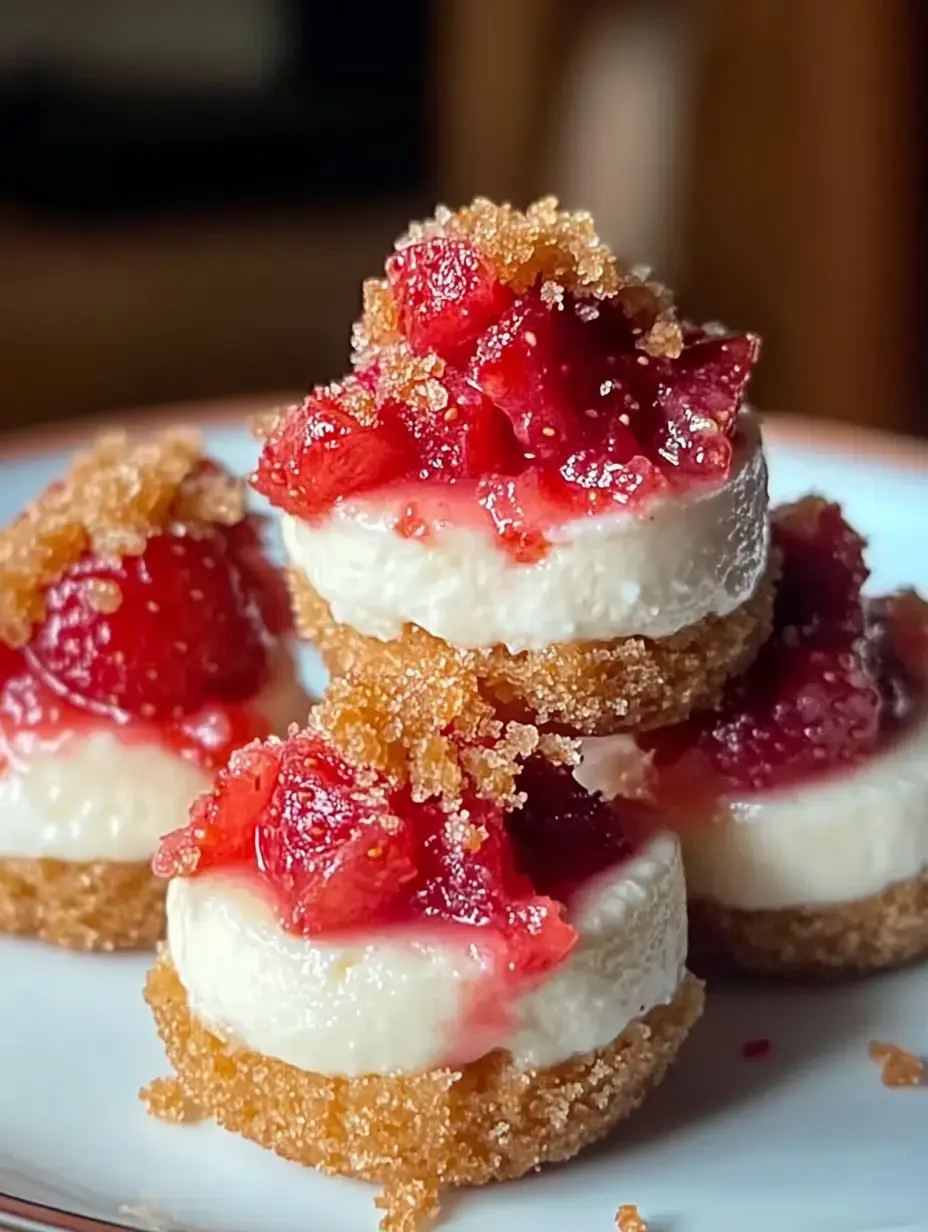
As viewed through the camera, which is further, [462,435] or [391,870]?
[462,435]

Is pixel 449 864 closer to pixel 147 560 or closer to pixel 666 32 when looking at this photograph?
pixel 147 560

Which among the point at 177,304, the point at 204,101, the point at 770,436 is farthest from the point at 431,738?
the point at 204,101

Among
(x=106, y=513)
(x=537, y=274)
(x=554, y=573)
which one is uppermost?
(x=537, y=274)

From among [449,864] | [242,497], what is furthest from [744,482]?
[242,497]

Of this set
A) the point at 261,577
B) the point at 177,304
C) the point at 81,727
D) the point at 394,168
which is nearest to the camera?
the point at 81,727

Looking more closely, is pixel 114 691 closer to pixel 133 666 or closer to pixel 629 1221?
pixel 133 666

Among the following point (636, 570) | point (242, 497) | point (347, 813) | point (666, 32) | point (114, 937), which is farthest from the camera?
point (666, 32)

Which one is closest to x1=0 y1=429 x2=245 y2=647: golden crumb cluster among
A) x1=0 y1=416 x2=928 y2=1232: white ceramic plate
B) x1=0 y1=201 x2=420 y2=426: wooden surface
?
x1=0 y1=416 x2=928 y2=1232: white ceramic plate

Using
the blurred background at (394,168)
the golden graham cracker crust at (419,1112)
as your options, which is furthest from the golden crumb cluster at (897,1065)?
the blurred background at (394,168)
